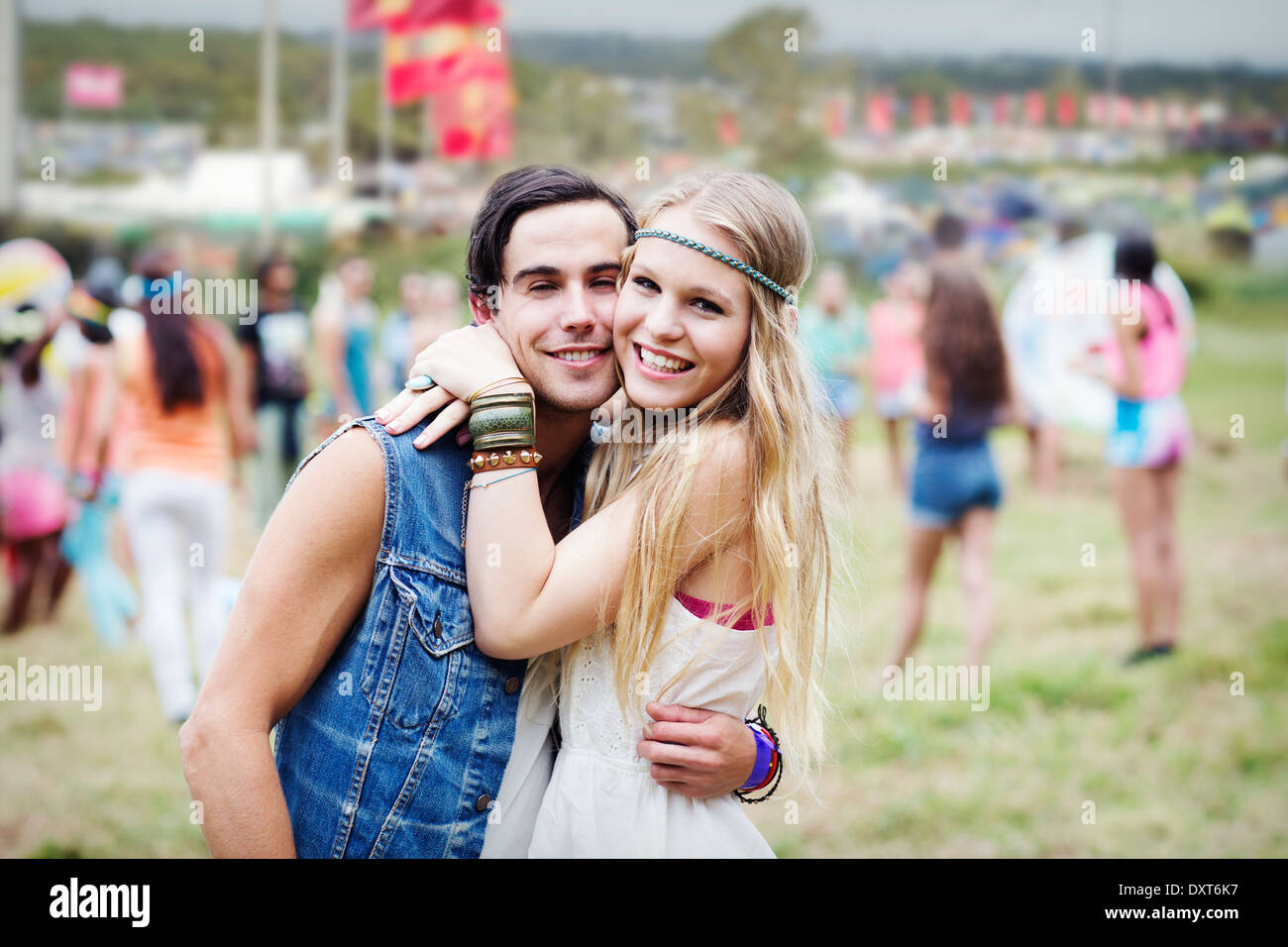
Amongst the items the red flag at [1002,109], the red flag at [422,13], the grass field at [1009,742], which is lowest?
the grass field at [1009,742]

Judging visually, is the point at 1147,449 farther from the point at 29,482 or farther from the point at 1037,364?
the point at 29,482

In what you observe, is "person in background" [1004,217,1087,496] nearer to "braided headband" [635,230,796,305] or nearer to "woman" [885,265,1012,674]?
"woman" [885,265,1012,674]

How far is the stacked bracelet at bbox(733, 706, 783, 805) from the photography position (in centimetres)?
228

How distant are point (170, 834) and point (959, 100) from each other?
20.6 metres

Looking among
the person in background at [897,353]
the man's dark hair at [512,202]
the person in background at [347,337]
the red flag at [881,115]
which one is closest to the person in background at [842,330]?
the person in background at [897,353]

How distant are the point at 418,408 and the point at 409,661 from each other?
465 mm

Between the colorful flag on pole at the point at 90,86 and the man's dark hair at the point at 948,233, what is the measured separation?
21.0 meters

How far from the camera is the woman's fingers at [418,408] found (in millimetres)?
1944

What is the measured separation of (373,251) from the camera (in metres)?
23.3

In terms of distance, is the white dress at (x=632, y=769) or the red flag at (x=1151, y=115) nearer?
the white dress at (x=632, y=769)

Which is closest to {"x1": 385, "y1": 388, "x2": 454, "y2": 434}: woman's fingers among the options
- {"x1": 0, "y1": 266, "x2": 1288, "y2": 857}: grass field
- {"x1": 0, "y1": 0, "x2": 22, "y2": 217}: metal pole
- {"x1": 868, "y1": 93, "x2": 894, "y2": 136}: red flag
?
{"x1": 0, "y1": 266, "x2": 1288, "y2": 857}: grass field

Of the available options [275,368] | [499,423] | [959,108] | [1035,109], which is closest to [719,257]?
[499,423]

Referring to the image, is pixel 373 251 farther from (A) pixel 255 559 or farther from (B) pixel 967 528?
(A) pixel 255 559

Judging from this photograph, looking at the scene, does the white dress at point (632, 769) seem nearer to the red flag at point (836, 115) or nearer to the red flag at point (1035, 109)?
the red flag at point (1035, 109)
